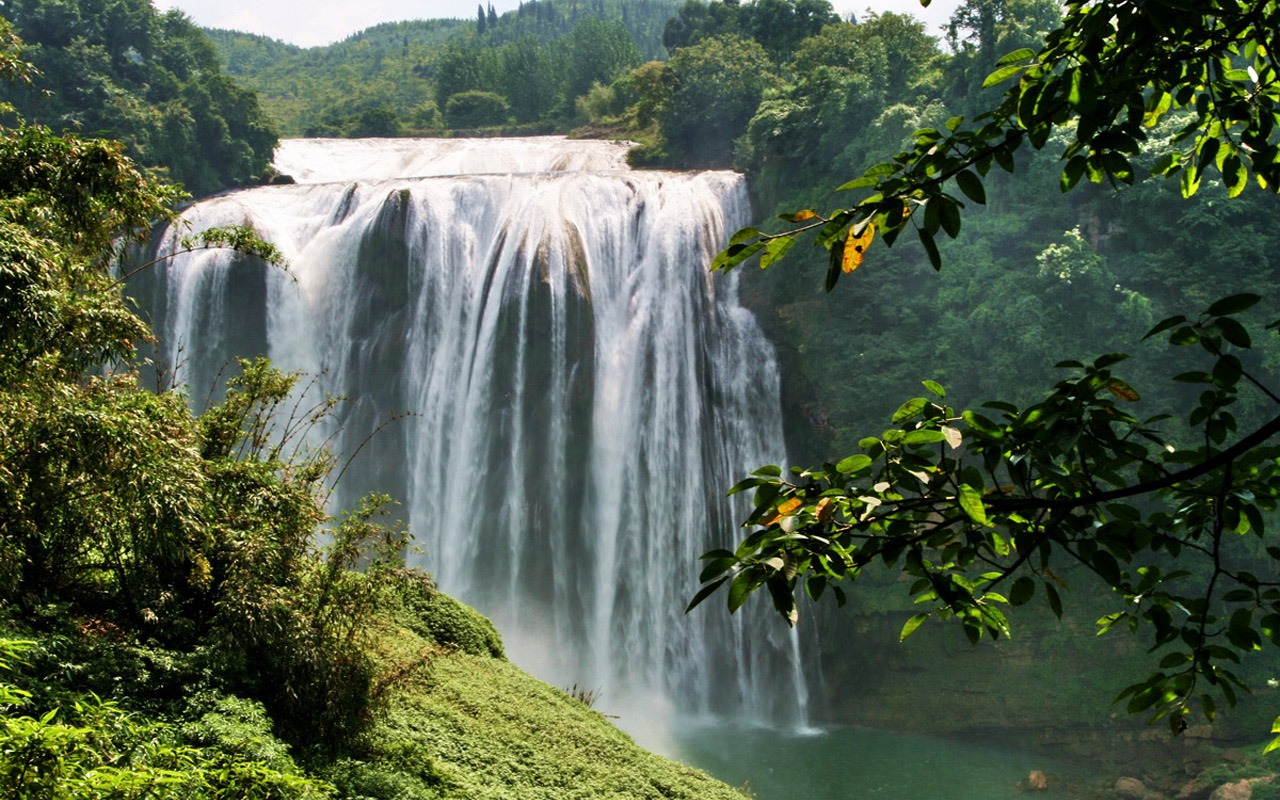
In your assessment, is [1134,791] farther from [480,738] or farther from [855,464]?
[855,464]

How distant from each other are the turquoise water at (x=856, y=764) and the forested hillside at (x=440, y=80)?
31.1m

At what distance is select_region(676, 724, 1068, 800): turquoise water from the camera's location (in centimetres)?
1541

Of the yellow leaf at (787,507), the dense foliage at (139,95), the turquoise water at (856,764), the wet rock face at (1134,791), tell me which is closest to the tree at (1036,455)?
the yellow leaf at (787,507)

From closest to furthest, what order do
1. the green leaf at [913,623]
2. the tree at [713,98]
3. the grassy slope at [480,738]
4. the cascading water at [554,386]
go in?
the green leaf at [913,623] < the grassy slope at [480,738] < the cascading water at [554,386] < the tree at [713,98]

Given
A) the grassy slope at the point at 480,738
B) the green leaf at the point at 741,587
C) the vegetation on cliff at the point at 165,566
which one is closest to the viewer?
the green leaf at the point at 741,587

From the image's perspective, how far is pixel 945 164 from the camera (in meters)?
2.14

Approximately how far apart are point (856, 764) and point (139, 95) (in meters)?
28.9

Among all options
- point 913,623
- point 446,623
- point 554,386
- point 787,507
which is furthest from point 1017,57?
point 554,386

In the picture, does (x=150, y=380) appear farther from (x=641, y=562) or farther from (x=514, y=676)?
(x=514, y=676)

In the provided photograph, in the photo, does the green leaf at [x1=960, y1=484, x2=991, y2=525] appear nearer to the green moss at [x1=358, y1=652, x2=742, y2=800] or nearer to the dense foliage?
the green moss at [x1=358, y1=652, x2=742, y2=800]

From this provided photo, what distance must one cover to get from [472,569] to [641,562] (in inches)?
131

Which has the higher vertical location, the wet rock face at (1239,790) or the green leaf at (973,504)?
the green leaf at (973,504)

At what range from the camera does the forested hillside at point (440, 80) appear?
44844 millimetres

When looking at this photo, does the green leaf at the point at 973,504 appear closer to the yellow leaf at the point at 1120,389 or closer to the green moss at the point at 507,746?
the yellow leaf at the point at 1120,389
